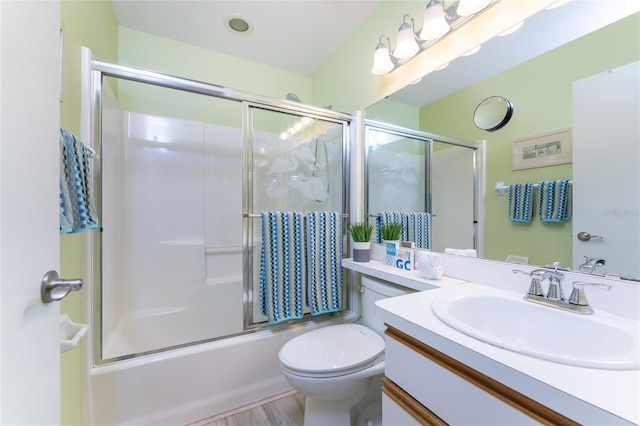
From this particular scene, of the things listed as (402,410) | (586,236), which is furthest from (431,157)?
(402,410)

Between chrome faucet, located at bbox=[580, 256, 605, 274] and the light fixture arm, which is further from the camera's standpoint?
the light fixture arm

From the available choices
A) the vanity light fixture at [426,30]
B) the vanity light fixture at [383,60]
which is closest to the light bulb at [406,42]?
the vanity light fixture at [426,30]

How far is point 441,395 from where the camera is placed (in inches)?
23.1

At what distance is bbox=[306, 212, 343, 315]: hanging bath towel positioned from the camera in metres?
1.53

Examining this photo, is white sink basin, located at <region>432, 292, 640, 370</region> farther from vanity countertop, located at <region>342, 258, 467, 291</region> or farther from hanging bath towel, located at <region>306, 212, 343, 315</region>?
hanging bath towel, located at <region>306, 212, 343, 315</region>

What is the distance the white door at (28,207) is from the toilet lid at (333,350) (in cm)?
73

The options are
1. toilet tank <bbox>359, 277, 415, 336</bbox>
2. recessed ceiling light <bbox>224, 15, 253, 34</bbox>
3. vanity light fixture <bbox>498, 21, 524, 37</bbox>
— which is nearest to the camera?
vanity light fixture <bbox>498, 21, 524, 37</bbox>

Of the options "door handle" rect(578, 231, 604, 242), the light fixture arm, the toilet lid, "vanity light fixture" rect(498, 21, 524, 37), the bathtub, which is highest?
the light fixture arm

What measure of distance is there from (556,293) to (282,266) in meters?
1.19

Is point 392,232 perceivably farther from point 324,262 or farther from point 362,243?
point 324,262

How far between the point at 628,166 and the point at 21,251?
1.45 m

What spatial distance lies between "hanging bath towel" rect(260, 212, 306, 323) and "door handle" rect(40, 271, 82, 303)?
94 cm

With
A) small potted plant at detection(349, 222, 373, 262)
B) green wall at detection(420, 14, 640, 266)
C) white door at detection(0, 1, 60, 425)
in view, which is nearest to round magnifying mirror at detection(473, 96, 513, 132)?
green wall at detection(420, 14, 640, 266)

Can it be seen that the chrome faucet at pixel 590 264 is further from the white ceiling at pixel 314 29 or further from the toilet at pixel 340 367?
the white ceiling at pixel 314 29
